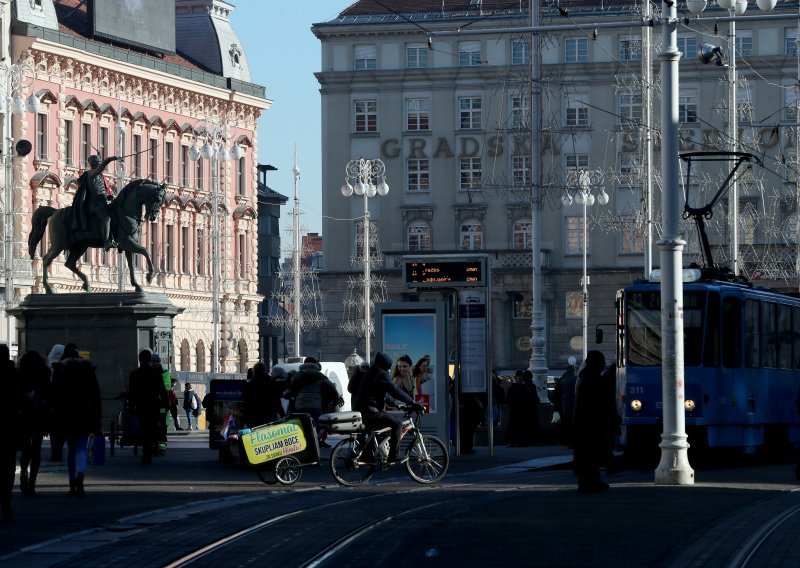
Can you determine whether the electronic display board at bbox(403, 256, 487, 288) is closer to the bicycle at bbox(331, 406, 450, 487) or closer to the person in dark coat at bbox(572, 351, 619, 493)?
the bicycle at bbox(331, 406, 450, 487)

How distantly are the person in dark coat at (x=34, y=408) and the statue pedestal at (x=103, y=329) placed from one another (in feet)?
59.8

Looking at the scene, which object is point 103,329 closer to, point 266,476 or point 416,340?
point 416,340

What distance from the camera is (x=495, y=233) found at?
4203 inches

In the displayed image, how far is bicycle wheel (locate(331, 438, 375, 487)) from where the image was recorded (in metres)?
26.5

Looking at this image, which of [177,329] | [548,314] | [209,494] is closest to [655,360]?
[209,494]

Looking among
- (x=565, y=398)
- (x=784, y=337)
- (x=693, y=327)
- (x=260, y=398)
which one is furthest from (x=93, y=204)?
(x=693, y=327)

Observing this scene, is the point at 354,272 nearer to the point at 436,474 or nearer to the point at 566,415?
the point at 566,415

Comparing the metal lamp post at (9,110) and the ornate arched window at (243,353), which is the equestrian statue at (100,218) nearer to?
the metal lamp post at (9,110)

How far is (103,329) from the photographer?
42.6 meters

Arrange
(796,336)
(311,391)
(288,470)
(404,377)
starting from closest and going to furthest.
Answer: (288,470) → (311,391) → (404,377) → (796,336)

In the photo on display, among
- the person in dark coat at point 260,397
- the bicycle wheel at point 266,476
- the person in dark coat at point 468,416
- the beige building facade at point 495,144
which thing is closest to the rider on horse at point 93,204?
the person in dark coat at point 468,416

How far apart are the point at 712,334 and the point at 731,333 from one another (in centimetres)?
41

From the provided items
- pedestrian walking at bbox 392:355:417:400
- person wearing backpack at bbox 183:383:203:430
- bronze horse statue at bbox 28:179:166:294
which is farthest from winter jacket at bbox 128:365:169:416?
person wearing backpack at bbox 183:383:203:430

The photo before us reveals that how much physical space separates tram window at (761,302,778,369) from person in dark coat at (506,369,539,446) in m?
6.69
